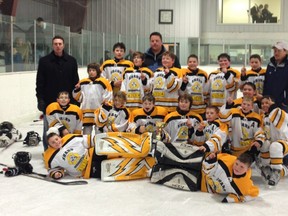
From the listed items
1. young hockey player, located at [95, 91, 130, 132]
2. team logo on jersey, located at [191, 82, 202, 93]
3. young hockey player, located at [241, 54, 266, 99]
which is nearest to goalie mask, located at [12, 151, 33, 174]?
young hockey player, located at [95, 91, 130, 132]

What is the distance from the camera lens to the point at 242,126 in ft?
A: 12.9

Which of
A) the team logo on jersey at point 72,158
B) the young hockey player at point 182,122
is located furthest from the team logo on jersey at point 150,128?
the team logo on jersey at point 72,158

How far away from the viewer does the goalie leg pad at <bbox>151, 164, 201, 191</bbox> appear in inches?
137

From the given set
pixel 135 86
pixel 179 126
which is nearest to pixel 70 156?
pixel 179 126

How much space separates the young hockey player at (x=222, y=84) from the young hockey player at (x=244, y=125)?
61 centimetres

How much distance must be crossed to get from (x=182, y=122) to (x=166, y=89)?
0.51 meters

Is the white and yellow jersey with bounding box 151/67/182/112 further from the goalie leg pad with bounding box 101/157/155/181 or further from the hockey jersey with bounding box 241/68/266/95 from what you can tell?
the goalie leg pad with bounding box 101/157/155/181

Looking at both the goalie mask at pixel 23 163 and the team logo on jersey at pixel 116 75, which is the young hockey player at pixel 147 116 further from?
the goalie mask at pixel 23 163

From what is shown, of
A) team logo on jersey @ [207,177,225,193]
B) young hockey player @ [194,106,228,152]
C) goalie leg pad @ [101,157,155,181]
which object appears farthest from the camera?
goalie leg pad @ [101,157,155,181]

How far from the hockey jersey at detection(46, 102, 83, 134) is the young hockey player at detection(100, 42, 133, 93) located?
64 cm

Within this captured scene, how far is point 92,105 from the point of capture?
4613 millimetres

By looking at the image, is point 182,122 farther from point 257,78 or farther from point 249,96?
point 257,78

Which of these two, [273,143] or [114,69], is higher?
[114,69]

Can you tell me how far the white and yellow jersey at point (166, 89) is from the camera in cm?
440
